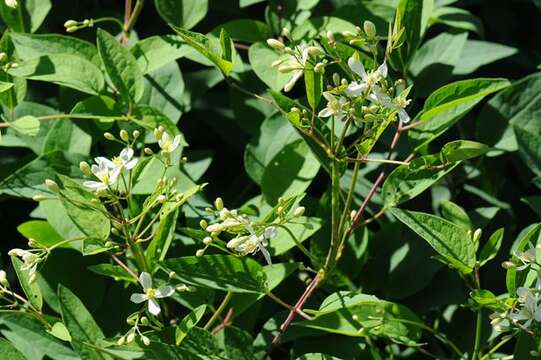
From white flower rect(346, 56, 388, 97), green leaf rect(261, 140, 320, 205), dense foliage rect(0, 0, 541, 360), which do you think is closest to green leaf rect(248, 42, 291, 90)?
dense foliage rect(0, 0, 541, 360)

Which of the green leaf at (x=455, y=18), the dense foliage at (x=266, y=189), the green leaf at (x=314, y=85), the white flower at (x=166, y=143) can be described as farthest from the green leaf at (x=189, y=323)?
the green leaf at (x=455, y=18)

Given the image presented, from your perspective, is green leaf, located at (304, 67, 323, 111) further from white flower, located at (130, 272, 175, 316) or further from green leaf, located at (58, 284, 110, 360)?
green leaf, located at (58, 284, 110, 360)

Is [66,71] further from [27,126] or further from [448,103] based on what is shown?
[448,103]

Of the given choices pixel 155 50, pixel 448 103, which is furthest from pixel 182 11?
pixel 448 103

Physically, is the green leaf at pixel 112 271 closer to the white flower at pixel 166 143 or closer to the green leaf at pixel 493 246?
the white flower at pixel 166 143

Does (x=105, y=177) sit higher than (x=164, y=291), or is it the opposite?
(x=105, y=177)

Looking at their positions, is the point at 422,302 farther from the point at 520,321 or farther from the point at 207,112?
the point at 207,112

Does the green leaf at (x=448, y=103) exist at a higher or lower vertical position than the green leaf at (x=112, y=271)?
higher
